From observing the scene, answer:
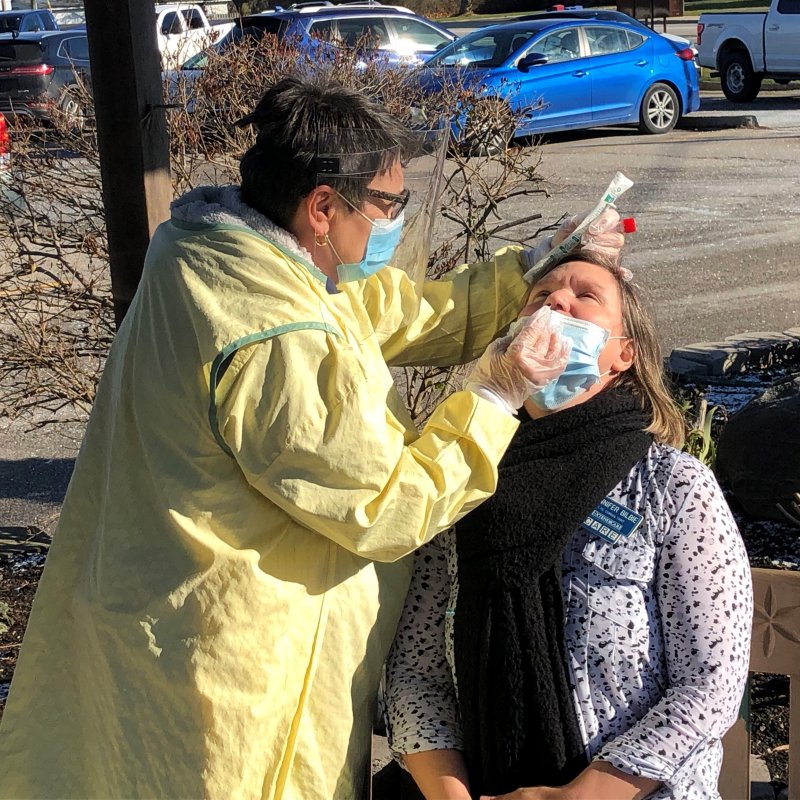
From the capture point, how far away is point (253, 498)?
76.5 inches

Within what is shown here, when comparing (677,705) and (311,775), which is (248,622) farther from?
(677,705)

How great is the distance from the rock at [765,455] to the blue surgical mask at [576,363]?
8.52ft

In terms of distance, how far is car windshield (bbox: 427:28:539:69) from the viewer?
1519 centimetres

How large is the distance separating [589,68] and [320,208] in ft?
45.8

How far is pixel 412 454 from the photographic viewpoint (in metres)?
1.91

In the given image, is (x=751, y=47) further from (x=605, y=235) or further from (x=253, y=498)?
(x=253, y=498)

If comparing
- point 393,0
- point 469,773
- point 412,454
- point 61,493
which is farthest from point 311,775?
point 393,0

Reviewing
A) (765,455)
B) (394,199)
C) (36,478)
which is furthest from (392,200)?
(36,478)

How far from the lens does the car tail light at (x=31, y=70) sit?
18562mm

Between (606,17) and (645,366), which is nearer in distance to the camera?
(645,366)

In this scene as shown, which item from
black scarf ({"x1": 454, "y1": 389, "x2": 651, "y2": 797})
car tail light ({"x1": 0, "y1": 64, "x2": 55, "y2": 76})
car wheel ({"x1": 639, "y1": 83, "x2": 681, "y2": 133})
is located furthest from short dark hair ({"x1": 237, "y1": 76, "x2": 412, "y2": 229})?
car tail light ({"x1": 0, "y1": 64, "x2": 55, "y2": 76})

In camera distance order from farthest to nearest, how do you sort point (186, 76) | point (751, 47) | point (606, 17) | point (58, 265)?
point (751, 47) < point (606, 17) < point (186, 76) < point (58, 265)

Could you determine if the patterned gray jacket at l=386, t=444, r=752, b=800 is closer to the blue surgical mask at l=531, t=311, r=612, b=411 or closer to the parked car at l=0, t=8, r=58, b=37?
the blue surgical mask at l=531, t=311, r=612, b=411

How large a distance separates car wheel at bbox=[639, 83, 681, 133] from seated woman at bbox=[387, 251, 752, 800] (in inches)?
582
